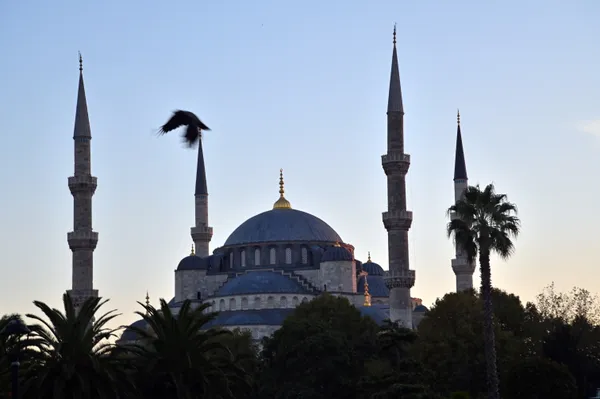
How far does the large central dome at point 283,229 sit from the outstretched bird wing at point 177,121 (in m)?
73.5

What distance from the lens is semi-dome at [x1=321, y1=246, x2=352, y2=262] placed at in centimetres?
9856

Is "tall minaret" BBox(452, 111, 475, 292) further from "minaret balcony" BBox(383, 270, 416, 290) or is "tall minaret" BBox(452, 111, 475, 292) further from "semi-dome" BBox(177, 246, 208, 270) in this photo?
"semi-dome" BBox(177, 246, 208, 270)

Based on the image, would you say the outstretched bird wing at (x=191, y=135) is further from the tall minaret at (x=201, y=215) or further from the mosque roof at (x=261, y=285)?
the tall minaret at (x=201, y=215)

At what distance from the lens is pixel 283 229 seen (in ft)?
343

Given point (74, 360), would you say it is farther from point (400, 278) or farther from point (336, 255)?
point (336, 255)

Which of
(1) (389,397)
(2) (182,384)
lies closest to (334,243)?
(1) (389,397)

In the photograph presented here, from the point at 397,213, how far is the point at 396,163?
289 centimetres

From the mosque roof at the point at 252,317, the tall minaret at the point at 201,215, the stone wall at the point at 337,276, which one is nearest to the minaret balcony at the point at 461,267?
A: the mosque roof at the point at 252,317

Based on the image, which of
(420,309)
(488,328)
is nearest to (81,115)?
(420,309)

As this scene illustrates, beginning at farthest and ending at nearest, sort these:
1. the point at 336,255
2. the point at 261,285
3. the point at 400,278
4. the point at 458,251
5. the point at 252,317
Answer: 1. the point at 336,255
2. the point at 261,285
3. the point at 252,317
4. the point at 458,251
5. the point at 400,278

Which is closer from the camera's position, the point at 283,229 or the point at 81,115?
the point at 81,115

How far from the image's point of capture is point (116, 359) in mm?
38062

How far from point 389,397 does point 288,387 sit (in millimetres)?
13369

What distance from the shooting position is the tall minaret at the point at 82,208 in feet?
253
